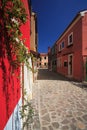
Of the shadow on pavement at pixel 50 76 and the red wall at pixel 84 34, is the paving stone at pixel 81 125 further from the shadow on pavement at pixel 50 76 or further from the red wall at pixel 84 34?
the shadow on pavement at pixel 50 76

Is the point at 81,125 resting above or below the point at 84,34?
below

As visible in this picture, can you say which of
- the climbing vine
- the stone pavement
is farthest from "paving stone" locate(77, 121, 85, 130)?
the climbing vine

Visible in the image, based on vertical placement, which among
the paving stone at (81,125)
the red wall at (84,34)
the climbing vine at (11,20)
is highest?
the red wall at (84,34)

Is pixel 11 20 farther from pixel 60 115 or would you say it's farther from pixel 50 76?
pixel 50 76

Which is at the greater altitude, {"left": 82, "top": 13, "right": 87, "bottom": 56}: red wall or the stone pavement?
{"left": 82, "top": 13, "right": 87, "bottom": 56}: red wall

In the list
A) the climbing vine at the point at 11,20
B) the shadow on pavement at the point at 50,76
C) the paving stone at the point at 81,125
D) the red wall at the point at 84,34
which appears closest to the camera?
the climbing vine at the point at 11,20

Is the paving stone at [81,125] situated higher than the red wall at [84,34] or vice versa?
the red wall at [84,34]

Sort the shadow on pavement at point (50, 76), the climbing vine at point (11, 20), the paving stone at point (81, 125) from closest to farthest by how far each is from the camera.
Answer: the climbing vine at point (11, 20) < the paving stone at point (81, 125) < the shadow on pavement at point (50, 76)

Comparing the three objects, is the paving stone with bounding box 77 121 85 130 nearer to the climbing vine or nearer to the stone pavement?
the stone pavement

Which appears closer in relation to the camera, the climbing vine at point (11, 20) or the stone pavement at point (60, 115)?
the climbing vine at point (11, 20)

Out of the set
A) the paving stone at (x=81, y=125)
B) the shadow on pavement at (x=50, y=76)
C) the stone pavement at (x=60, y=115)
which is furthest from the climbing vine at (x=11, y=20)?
the shadow on pavement at (x=50, y=76)

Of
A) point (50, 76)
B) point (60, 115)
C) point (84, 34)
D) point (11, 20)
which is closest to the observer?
point (11, 20)

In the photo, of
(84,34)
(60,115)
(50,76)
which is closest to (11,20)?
(60,115)

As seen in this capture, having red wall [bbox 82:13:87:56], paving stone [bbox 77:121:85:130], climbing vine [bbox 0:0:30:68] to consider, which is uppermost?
red wall [bbox 82:13:87:56]
